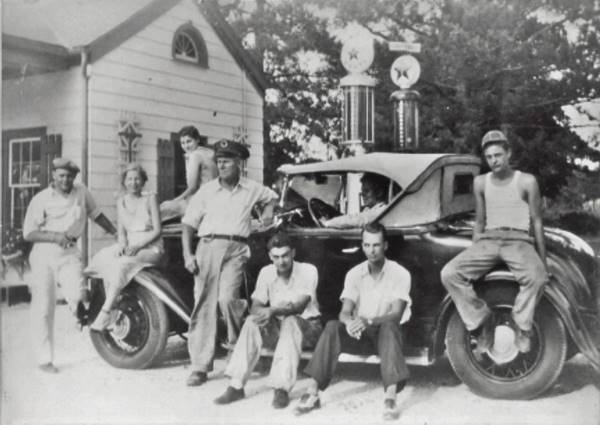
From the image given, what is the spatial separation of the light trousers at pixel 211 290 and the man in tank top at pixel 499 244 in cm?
141

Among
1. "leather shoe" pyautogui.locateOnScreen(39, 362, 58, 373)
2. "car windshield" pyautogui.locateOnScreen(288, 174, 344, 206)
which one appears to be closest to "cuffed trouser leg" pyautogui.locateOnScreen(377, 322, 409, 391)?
"car windshield" pyautogui.locateOnScreen(288, 174, 344, 206)

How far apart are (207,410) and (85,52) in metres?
4.24

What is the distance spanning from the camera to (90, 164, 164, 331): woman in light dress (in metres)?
5.04

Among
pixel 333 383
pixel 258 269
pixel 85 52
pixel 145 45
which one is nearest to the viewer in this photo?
pixel 333 383

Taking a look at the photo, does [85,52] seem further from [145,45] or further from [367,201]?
[367,201]

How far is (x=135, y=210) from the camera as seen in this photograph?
205 inches

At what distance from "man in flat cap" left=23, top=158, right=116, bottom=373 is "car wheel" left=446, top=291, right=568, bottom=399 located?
107 inches

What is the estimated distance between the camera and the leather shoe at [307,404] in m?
3.88

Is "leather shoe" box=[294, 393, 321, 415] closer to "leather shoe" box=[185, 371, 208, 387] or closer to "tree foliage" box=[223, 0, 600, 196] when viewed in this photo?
"leather shoe" box=[185, 371, 208, 387]

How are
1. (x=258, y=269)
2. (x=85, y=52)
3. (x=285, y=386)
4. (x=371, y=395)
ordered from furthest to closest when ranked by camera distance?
(x=85, y=52), (x=258, y=269), (x=371, y=395), (x=285, y=386)

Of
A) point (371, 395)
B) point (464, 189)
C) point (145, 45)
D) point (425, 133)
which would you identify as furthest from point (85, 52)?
point (371, 395)

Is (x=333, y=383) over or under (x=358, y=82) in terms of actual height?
under

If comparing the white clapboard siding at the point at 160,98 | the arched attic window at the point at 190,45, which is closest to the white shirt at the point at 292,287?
the white clapboard siding at the point at 160,98

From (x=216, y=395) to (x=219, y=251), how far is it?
3.10 ft
